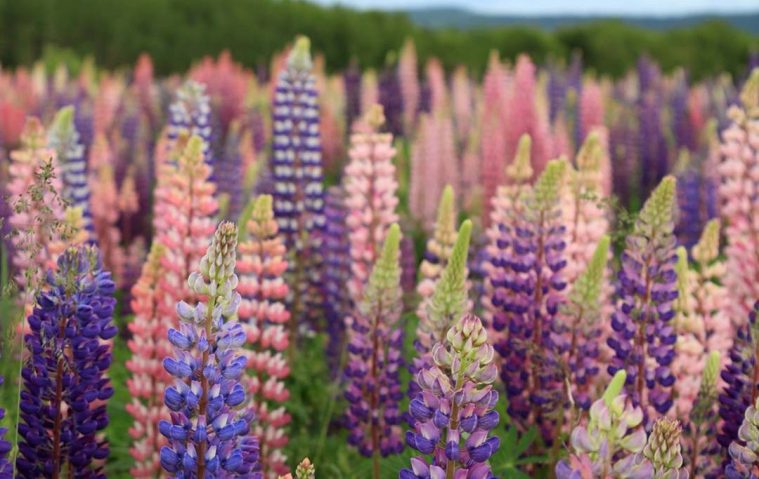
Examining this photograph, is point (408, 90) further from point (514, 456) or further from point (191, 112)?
point (514, 456)

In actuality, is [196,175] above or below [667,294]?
above

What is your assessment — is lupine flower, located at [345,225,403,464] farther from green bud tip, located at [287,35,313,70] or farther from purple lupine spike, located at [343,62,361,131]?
purple lupine spike, located at [343,62,361,131]

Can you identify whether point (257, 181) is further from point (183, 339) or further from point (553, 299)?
point (183, 339)

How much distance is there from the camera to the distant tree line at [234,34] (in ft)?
52.4

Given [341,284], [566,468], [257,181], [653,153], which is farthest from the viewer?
[653,153]

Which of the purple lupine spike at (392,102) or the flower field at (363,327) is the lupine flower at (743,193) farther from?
the purple lupine spike at (392,102)

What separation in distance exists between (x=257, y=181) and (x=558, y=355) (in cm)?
299

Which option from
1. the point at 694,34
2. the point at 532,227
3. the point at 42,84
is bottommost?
the point at 532,227

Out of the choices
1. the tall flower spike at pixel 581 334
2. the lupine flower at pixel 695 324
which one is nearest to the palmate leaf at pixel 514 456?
the tall flower spike at pixel 581 334

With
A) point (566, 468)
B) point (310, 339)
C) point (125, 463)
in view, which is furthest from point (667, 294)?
point (310, 339)

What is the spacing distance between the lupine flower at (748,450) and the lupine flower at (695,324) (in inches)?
42.6

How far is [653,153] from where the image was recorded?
30.8ft

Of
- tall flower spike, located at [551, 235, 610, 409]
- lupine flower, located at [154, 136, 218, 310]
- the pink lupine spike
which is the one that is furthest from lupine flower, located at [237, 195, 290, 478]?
the pink lupine spike

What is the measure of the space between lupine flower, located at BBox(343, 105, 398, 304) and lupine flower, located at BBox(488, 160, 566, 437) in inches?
35.6
